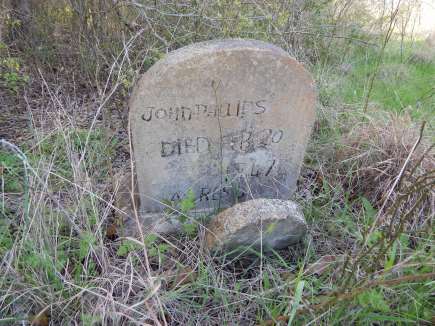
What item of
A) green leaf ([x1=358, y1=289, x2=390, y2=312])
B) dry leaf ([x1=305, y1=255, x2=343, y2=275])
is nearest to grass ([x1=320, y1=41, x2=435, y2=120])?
dry leaf ([x1=305, y1=255, x2=343, y2=275])

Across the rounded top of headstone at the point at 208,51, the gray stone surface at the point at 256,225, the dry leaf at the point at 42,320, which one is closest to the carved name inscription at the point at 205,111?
the rounded top of headstone at the point at 208,51

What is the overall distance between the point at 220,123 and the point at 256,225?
1.80 ft

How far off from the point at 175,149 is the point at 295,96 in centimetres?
68

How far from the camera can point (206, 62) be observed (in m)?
1.65

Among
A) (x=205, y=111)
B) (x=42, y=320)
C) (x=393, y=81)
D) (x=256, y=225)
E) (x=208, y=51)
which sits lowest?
(x=42, y=320)

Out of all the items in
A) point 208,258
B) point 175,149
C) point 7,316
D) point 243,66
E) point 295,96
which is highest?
point 243,66

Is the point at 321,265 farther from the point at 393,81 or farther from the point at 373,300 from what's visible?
the point at 393,81

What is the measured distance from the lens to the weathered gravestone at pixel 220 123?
167cm

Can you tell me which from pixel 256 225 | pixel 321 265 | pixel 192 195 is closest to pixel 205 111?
pixel 192 195

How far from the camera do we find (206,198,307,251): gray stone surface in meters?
1.71

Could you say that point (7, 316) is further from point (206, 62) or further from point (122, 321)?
point (206, 62)

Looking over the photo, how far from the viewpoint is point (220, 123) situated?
1.89m

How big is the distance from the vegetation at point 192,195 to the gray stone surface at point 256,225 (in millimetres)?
98

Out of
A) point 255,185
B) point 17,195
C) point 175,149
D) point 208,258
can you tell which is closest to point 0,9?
point 17,195
